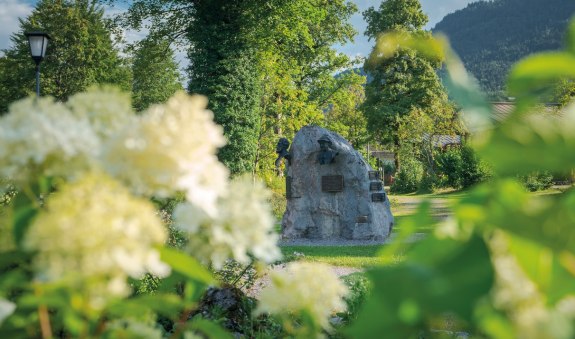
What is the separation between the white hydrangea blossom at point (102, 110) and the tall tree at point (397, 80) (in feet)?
98.0

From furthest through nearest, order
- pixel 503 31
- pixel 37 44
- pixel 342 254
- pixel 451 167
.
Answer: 1. pixel 503 31
2. pixel 451 167
3. pixel 37 44
4. pixel 342 254

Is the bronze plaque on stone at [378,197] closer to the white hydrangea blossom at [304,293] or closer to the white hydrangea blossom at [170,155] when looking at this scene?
the white hydrangea blossom at [304,293]

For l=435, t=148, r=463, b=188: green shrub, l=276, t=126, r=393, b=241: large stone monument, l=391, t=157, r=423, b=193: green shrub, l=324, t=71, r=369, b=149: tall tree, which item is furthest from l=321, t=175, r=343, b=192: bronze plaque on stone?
l=391, t=157, r=423, b=193: green shrub

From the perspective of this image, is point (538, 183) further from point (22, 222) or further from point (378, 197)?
point (22, 222)

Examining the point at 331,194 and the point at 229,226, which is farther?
the point at 331,194

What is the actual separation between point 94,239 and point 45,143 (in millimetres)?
197

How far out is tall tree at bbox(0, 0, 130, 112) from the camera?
25812mm

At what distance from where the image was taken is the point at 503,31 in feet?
454

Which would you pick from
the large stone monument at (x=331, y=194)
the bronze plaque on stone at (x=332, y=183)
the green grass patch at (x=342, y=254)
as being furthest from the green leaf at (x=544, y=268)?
the bronze plaque on stone at (x=332, y=183)

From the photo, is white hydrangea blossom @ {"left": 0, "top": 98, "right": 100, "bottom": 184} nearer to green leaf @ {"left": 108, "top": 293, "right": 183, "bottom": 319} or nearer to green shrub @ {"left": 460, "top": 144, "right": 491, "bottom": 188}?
green leaf @ {"left": 108, "top": 293, "right": 183, "bottom": 319}

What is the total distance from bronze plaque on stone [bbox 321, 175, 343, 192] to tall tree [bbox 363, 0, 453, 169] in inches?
793

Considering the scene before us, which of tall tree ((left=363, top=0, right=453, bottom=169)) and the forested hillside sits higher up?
the forested hillside

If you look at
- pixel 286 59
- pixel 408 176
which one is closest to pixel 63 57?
pixel 286 59

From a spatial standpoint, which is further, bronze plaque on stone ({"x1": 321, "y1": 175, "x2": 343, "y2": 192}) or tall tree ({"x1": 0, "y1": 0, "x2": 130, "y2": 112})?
tall tree ({"x1": 0, "y1": 0, "x2": 130, "y2": 112})
